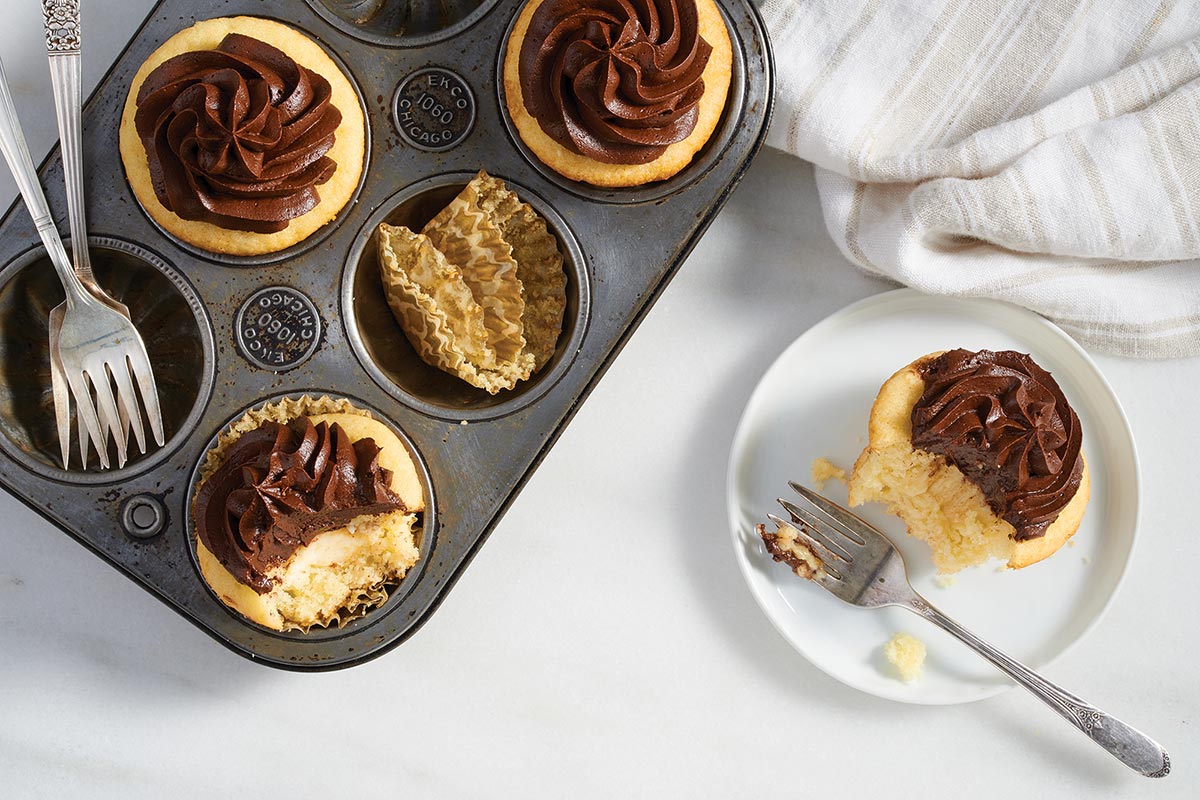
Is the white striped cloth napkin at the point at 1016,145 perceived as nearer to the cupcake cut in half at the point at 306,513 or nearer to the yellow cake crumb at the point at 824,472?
the yellow cake crumb at the point at 824,472

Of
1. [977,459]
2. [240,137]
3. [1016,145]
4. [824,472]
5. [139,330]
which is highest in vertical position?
[1016,145]

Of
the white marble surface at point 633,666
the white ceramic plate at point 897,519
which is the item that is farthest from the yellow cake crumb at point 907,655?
the white marble surface at point 633,666

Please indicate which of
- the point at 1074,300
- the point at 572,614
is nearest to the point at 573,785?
the point at 572,614

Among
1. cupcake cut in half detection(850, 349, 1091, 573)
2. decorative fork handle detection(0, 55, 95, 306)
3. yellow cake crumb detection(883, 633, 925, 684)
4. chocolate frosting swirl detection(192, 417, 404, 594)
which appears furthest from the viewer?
yellow cake crumb detection(883, 633, 925, 684)

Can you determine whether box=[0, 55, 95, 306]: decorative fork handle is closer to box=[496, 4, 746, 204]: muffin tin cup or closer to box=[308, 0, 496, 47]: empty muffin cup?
box=[308, 0, 496, 47]: empty muffin cup

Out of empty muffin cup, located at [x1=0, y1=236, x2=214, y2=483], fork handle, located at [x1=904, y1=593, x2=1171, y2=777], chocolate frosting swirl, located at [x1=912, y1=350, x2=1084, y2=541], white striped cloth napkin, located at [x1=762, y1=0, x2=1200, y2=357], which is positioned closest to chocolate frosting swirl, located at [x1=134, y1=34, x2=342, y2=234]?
empty muffin cup, located at [x1=0, y1=236, x2=214, y2=483]

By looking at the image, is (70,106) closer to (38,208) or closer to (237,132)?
(38,208)

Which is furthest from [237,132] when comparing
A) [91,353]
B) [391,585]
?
[391,585]

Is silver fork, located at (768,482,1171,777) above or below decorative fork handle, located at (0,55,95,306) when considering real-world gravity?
above
